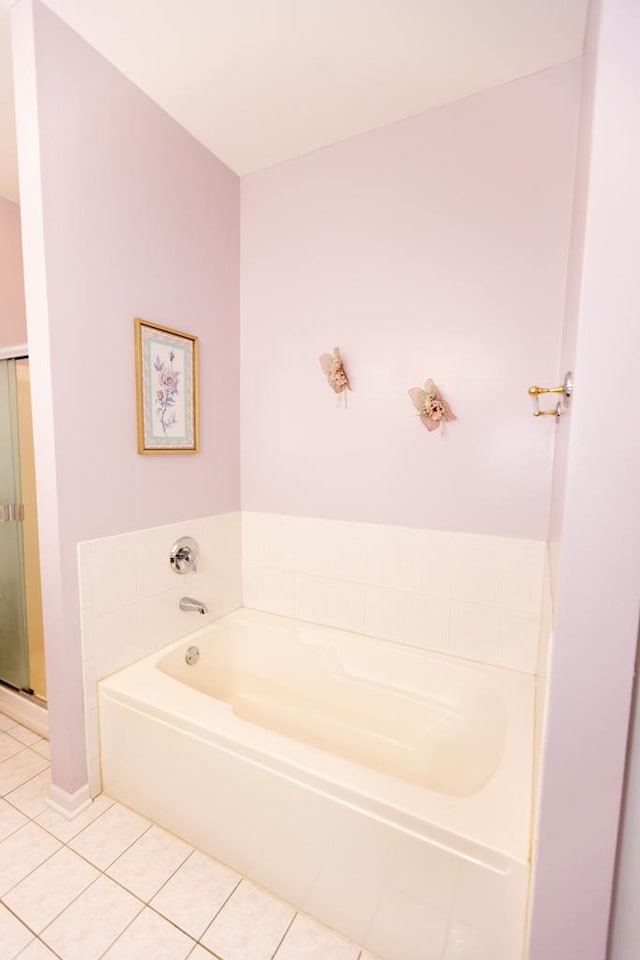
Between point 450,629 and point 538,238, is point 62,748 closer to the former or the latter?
point 450,629

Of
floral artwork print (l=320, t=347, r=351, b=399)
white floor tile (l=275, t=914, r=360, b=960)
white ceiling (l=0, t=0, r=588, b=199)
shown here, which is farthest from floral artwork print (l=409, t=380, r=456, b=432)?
white floor tile (l=275, t=914, r=360, b=960)

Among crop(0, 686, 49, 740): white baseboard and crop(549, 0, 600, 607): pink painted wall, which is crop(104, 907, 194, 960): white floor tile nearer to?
crop(0, 686, 49, 740): white baseboard

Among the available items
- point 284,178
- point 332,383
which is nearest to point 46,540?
point 332,383

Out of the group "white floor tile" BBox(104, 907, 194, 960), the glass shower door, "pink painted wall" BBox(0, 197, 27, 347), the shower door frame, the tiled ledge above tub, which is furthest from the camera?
"pink painted wall" BBox(0, 197, 27, 347)

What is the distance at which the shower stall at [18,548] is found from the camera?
6.64 feet

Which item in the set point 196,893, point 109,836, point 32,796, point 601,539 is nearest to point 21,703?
point 32,796

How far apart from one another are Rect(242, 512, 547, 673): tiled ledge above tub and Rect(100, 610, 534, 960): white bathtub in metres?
0.10

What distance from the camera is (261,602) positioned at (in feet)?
7.34

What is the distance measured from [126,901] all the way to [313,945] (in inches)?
21.9

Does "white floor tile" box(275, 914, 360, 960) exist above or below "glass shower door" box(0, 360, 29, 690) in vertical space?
below

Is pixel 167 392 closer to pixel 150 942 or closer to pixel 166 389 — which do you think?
pixel 166 389

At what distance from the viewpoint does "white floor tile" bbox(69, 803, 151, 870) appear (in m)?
1.36

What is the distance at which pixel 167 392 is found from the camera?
176cm

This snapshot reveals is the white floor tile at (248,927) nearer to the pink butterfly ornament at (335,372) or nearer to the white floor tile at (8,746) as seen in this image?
the white floor tile at (8,746)
